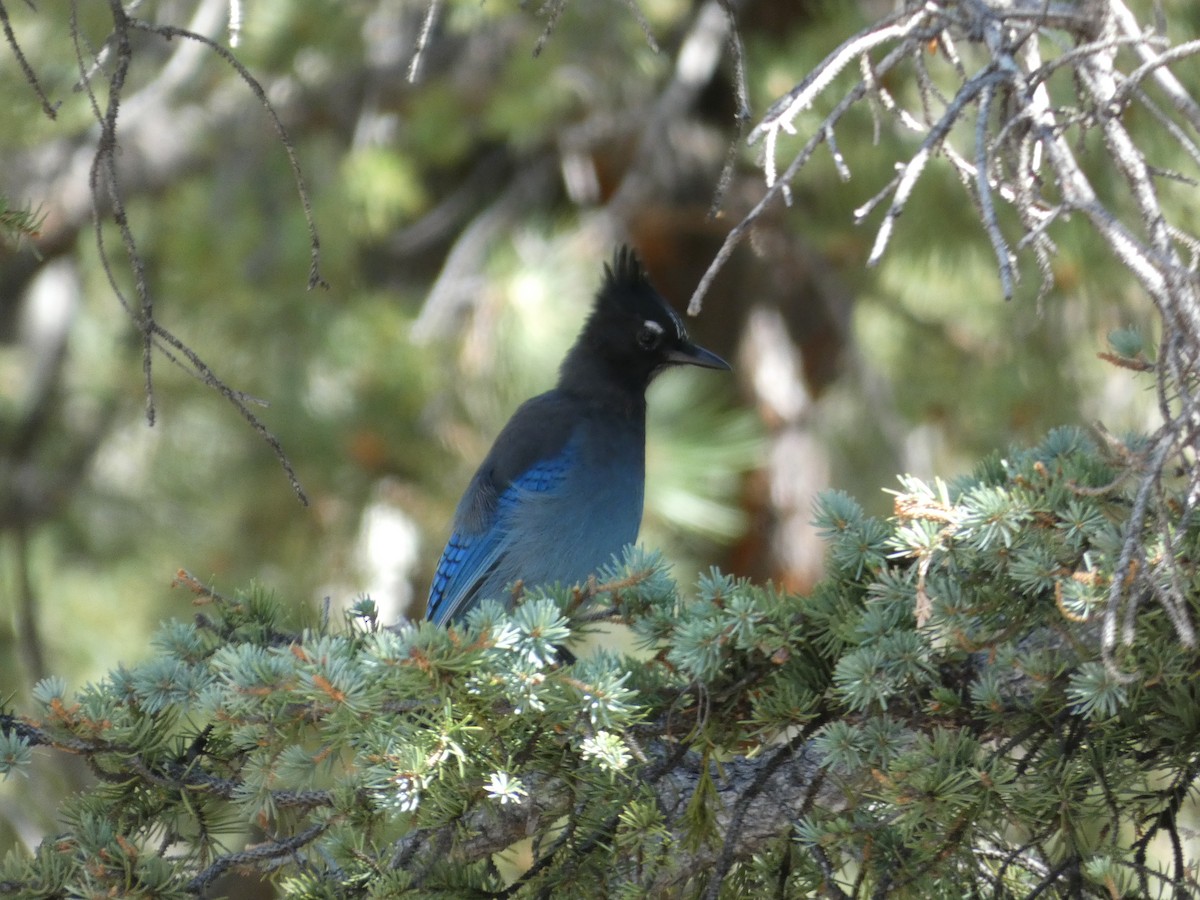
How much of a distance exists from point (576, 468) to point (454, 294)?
5.14 ft

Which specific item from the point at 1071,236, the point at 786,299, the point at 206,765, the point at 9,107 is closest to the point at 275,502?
the point at 9,107

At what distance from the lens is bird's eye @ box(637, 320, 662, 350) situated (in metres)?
3.46

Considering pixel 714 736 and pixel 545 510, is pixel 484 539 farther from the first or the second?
pixel 714 736

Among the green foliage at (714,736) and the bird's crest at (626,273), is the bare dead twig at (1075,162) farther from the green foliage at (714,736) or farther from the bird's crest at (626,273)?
the bird's crest at (626,273)

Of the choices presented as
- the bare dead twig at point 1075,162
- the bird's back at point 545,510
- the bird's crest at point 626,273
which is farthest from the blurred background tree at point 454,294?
the bare dead twig at point 1075,162

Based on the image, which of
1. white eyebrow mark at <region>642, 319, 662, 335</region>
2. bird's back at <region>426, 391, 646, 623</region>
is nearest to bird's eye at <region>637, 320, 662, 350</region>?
white eyebrow mark at <region>642, 319, 662, 335</region>

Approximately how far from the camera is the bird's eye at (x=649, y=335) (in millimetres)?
3459

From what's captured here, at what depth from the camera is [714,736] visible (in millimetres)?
1753

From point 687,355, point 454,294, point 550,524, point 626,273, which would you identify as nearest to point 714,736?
point 550,524

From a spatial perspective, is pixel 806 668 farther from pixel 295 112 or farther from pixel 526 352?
pixel 295 112

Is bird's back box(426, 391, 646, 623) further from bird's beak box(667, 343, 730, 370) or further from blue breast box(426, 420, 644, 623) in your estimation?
bird's beak box(667, 343, 730, 370)

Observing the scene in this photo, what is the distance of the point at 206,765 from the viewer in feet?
5.88

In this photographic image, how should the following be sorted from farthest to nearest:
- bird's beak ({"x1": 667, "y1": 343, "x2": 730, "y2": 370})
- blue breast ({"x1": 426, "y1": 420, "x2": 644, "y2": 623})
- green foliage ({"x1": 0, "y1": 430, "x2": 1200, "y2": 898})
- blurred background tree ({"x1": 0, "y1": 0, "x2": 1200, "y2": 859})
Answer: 1. blurred background tree ({"x1": 0, "y1": 0, "x2": 1200, "y2": 859})
2. bird's beak ({"x1": 667, "y1": 343, "x2": 730, "y2": 370})
3. blue breast ({"x1": 426, "y1": 420, "x2": 644, "y2": 623})
4. green foliage ({"x1": 0, "y1": 430, "x2": 1200, "y2": 898})

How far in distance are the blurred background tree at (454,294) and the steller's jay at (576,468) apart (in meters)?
0.79
